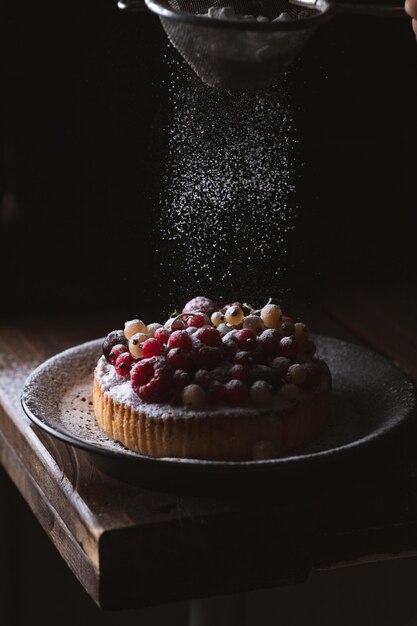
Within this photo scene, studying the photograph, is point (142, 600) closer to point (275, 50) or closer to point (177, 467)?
point (177, 467)

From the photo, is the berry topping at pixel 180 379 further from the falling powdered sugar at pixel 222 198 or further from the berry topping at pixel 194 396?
the falling powdered sugar at pixel 222 198

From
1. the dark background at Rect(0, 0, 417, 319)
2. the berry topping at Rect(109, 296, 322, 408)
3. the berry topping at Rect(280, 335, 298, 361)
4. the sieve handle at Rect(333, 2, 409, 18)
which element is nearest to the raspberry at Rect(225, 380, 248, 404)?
the berry topping at Rect(109, 296, 322, 408)

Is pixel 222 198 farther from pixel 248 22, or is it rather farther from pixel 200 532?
pixel 200 532

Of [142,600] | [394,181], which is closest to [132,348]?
[142,600]

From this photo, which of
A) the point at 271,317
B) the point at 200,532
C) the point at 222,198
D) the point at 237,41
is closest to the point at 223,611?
the point at 200,532

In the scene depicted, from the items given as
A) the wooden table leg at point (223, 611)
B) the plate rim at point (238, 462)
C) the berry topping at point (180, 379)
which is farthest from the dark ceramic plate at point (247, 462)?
the wooden table leg at point (223, 611)

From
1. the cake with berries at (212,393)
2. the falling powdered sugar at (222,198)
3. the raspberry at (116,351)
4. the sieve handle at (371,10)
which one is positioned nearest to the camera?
the sieve handle at (371,10)
